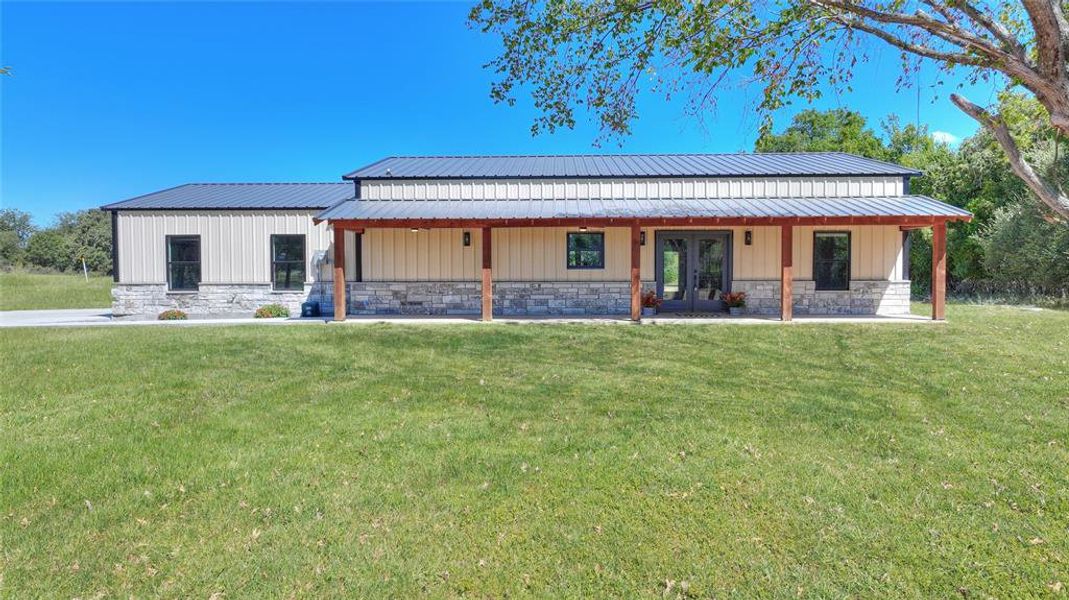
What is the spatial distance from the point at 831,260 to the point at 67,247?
59335mm

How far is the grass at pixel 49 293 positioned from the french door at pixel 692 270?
2022 centimetres

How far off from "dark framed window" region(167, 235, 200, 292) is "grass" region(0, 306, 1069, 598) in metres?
7.85

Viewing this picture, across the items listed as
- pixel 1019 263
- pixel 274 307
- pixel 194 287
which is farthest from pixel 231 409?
pixel 1019 263

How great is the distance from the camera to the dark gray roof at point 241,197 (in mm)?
14102

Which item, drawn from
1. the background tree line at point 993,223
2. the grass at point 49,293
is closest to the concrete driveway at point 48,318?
the grass at point 49,293

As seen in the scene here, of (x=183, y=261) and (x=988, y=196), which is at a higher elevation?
(x=988, y=196)

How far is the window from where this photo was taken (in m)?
13.7

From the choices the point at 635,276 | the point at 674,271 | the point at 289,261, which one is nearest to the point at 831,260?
the point at 674,271

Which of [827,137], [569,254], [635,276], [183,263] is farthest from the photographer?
[827,137]

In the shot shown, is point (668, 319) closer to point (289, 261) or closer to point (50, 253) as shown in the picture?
point (289, 261)

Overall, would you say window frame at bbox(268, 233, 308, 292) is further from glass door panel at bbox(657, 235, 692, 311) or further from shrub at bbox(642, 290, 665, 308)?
glass door panel at bbox(657, 235, 692, 311)

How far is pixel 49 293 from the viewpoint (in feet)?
70.7

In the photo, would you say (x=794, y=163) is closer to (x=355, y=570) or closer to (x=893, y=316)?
(x=893, y=316)

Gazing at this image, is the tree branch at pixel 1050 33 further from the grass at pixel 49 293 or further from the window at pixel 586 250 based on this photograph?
the grass at pixel 49 293
